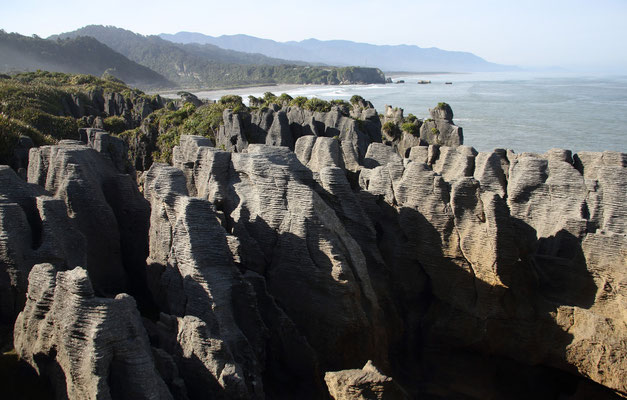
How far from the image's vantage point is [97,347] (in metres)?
6.42

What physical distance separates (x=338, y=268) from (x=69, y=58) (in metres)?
143

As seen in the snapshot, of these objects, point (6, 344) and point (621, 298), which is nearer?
point (6, 344)

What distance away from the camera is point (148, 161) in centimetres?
2823

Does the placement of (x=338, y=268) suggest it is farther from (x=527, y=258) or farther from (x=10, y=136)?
(x=10, y=136)

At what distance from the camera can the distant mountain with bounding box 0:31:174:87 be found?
119 meters

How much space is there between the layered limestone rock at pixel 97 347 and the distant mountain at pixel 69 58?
116 m

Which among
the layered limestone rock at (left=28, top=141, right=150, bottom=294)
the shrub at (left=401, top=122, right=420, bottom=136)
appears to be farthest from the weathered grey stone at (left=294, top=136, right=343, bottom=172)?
the shrub at (left=401, top=122, right=420, bottom=136)

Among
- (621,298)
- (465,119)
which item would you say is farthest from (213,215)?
(465,119)

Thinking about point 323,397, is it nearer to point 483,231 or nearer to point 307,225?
point 307,225

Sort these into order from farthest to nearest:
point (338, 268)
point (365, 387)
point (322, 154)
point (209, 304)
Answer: point (322, 154) → point (338, 268) → point (209, 304) → point (365, 387)

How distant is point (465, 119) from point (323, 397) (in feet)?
210

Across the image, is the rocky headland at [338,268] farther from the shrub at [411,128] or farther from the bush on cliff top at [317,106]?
the bush on cliff top at [317,106]

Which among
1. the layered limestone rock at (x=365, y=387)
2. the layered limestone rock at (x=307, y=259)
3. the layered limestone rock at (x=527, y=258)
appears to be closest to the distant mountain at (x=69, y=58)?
the layered limestone rock at (x=307, y=259)

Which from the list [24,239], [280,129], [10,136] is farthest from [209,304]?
[280,129]
